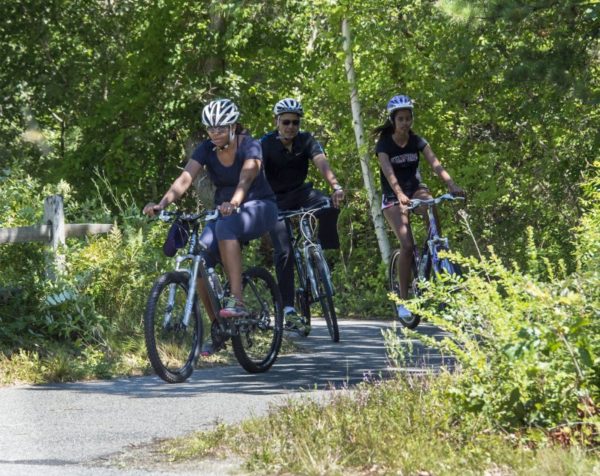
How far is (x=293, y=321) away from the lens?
11367mm

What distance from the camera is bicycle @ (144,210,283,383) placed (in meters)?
9.48

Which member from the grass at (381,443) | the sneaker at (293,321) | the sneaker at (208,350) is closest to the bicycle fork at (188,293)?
the sneaker at (208,350)

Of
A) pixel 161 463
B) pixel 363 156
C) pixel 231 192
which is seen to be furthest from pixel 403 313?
pixel 363 156

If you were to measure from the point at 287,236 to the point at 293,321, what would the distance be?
854 millimetres

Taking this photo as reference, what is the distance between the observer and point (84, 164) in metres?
31.9

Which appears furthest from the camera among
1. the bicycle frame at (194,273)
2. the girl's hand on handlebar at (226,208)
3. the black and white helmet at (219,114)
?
the black and white helmet at (219,114)

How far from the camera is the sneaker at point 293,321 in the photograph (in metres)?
11.3

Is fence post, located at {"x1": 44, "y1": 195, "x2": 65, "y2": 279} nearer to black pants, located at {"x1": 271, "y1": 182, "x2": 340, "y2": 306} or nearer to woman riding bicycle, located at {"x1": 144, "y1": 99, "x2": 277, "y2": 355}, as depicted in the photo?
black pants, located at {"x1": 271, "y1": 182, "x2": 340, "y2": 306}

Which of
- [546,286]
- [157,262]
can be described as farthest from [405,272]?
[546,286]

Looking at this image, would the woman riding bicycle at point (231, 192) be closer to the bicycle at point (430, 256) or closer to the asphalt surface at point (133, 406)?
the asphalt surface at point (133, 406)

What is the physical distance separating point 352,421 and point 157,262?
6381mm

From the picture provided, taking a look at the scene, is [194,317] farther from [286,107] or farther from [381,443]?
[381,443]

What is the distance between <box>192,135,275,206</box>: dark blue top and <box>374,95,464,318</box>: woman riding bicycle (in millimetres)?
2811

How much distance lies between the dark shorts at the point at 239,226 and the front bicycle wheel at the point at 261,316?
0.43 metres
